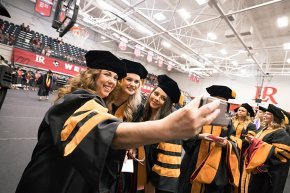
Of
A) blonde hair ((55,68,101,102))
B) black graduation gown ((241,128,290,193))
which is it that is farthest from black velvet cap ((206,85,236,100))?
blonde hair ((55,68,101,102))

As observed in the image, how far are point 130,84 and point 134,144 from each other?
144 centimetres

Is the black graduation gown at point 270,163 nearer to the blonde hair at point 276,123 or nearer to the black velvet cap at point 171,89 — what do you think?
the blonde hair at point 276,123

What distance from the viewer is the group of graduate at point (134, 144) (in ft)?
2.15

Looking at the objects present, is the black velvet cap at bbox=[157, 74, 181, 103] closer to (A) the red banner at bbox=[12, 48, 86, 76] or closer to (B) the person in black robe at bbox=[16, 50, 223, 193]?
(B) the person in black robe at bbox=[16, 50, 223, 193]

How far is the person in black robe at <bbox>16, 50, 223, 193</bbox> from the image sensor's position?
1.93 feet

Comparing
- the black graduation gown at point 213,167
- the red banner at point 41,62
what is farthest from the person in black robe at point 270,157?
the red banner at point 41,62

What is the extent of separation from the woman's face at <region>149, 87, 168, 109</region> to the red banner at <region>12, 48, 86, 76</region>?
509 inches

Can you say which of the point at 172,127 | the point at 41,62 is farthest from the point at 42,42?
the point at 172,127

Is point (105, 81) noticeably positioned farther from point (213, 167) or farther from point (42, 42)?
point (42, 42)

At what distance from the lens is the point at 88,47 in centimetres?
1861

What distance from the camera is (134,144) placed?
672mm

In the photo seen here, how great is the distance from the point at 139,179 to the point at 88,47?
18.9 meters

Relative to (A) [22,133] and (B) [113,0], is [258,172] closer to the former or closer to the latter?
(A) [22,133]

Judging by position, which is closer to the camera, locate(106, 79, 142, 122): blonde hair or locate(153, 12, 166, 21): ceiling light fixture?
locate(106, 79, 142, 122): blonde hair
